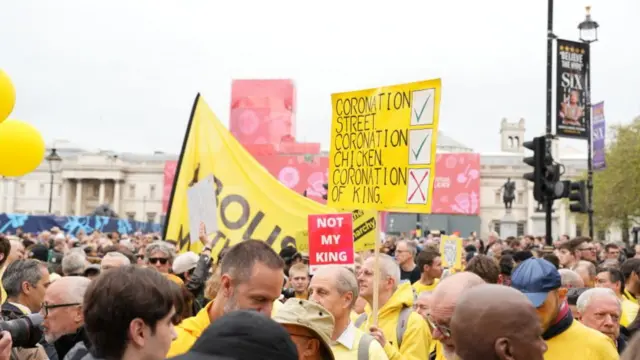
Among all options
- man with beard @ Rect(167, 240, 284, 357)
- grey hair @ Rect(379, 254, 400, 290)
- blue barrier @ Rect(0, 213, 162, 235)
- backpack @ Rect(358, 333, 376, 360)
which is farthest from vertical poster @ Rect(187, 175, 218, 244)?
blue barrier @ Rect(0, 213, 162, 235)

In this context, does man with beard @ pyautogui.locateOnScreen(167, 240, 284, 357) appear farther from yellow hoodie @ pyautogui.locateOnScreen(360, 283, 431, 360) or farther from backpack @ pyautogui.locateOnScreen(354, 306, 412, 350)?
backpack @ pyautogui.locateOnScreen(354, 306, 412, 350)

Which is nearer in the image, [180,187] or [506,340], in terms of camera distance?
[506,340]

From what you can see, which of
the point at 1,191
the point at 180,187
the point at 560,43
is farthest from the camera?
the point at 1,191

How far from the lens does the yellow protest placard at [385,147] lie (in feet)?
21.7

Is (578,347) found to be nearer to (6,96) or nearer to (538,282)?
(538,282)

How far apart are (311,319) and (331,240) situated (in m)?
4.88

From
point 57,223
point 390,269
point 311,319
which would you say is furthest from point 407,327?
point 57,223

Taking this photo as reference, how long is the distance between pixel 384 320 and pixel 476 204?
52881 mm

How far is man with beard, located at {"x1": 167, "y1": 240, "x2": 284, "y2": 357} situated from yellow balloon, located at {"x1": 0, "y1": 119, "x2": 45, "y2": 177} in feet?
9.90

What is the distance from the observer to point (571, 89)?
643 inches

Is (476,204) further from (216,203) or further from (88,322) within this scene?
(88,322)

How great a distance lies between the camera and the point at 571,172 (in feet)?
352

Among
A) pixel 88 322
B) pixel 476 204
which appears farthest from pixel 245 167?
pixel 476 204

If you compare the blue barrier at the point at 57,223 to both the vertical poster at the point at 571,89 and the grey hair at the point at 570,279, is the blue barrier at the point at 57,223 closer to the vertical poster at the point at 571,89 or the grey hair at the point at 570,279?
the vertical poster at the point at 571,89
